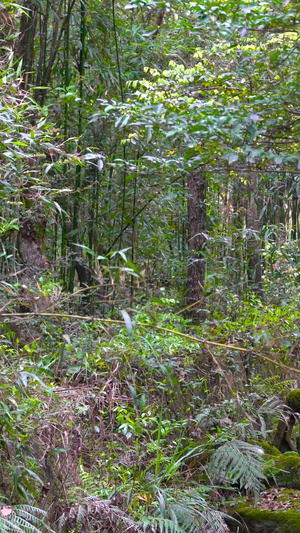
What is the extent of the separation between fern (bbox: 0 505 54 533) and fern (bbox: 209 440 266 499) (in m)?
1.36

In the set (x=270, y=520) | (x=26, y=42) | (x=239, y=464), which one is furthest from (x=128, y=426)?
(x=26, y=42)

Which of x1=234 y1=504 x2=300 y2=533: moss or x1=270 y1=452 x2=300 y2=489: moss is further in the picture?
x1=270 y1=452 x2=300 y2=489: moss

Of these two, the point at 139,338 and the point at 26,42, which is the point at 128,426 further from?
the point at 26,42

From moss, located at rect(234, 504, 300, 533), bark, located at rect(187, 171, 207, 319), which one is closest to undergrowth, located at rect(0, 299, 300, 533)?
moss, located at rect(234, 504, 300, 533)

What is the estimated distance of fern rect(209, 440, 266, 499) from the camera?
3.72 metres

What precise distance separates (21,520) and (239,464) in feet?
5.17

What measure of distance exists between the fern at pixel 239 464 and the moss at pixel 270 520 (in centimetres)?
11

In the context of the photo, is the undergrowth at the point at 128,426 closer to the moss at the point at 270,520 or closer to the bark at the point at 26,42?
the moss at the point at 270,520

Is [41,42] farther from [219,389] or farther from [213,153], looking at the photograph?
[219,389]

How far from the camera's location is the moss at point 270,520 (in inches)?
148

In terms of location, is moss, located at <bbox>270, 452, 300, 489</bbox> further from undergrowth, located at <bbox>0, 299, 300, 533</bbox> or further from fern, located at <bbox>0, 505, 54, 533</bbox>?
fern, located at <bbox>0, 505, 54, 533</bbox>

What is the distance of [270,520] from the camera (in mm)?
3791

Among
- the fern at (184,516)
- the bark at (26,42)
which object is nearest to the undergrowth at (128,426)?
the fern at (184,516)

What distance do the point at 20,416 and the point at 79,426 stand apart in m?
0.72
